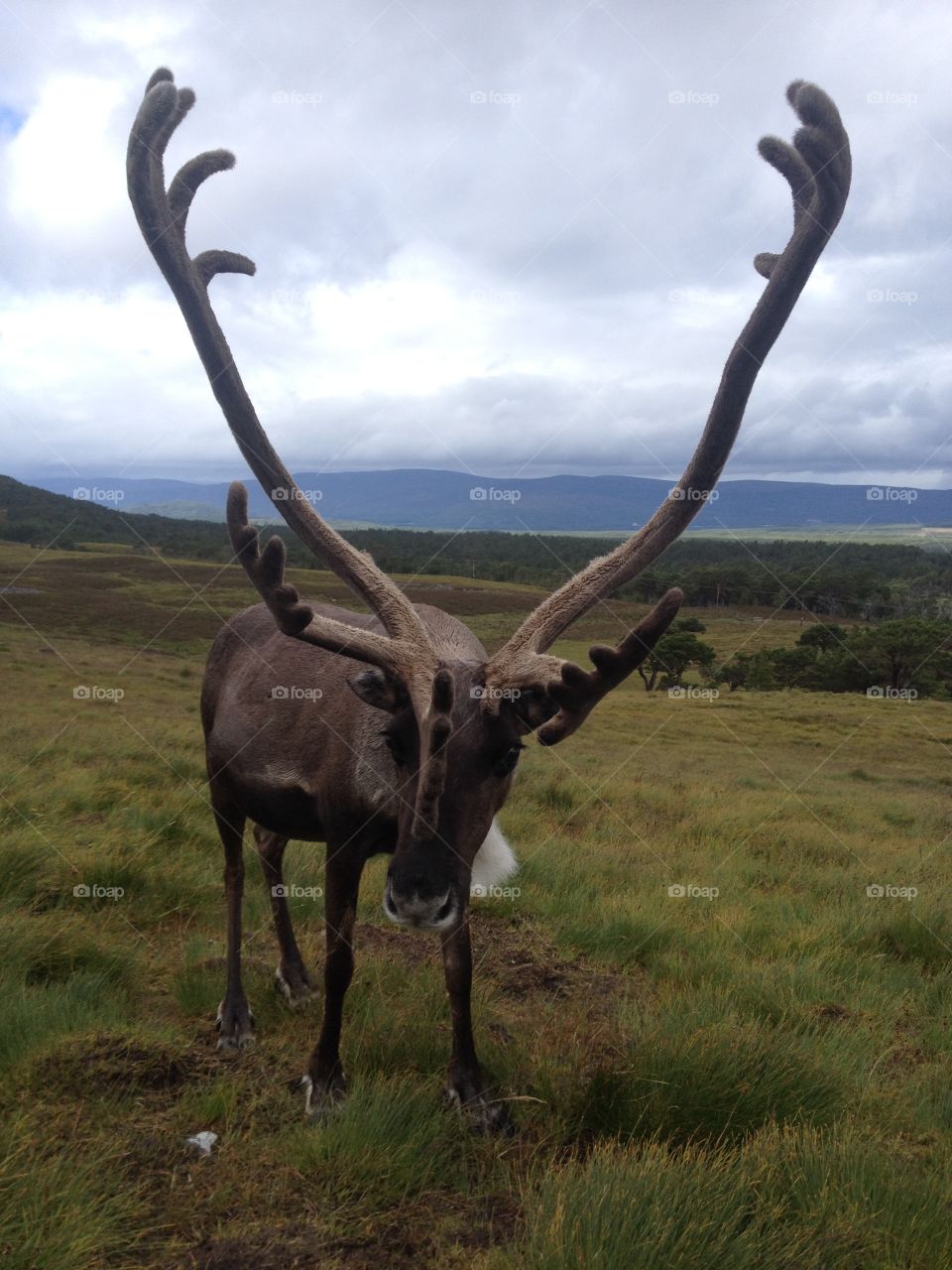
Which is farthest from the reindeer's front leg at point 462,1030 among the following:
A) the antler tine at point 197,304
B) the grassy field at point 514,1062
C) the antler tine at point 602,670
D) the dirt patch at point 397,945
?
the antler tine at point 197,304

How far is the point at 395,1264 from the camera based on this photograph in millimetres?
2830

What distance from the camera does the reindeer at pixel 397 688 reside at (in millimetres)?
3408

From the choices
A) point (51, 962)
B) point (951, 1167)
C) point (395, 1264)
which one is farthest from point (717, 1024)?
point (51, 962)

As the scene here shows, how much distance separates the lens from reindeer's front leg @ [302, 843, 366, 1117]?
385cm

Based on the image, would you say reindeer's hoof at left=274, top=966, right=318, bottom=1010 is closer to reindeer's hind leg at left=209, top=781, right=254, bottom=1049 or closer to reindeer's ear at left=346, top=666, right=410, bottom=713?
reindeer's hind leg at left=209, top=781, right=254, bottom=1049

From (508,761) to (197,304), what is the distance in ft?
9.58

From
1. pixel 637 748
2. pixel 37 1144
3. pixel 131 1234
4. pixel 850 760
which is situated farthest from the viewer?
pixel 850 760

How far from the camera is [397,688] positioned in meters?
3.77

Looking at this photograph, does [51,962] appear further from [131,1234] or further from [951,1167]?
[951,1167]

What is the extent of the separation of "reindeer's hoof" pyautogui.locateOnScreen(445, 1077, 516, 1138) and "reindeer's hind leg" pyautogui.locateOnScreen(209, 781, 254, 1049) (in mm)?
1156

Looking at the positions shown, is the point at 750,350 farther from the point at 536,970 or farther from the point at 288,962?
the point at 288,962

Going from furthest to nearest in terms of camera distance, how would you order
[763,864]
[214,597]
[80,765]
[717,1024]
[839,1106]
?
[214,597], [80,765], [763,864], [717,1024], [839,1106]

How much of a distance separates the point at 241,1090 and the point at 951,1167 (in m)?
2.92

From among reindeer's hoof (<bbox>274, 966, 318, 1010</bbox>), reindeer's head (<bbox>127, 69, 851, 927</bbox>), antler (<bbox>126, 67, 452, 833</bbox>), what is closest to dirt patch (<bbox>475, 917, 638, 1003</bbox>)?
reindeer's hoof (<bbox>274, 966, 318, 1010</bbox>)
